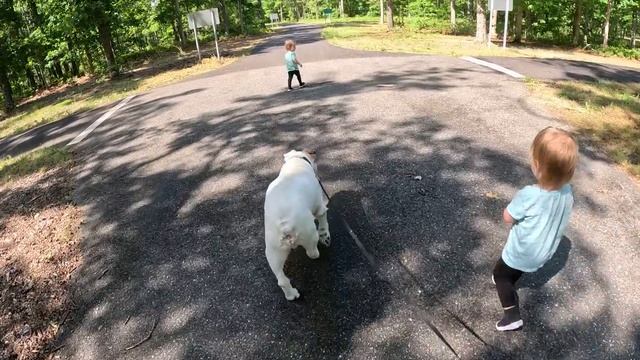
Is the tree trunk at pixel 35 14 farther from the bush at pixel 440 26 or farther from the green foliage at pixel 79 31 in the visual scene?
the bush at pixel 440 26

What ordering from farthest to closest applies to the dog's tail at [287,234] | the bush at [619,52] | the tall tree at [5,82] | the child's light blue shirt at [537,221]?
1. the bush at [619,52]
2. the tall tree at [5,82]
3. the dog's tail at [287,234]
4. the child's light blue shirt at [537,221]

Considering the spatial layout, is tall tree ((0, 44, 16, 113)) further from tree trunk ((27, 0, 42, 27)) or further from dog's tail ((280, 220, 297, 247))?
dog's tail ((280, 220, 297, 247))

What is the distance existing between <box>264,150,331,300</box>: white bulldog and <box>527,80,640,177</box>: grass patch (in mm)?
4446

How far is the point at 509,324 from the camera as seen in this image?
309cm

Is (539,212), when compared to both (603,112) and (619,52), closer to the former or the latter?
(603,112)

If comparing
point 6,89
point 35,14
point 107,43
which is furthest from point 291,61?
point 35,14

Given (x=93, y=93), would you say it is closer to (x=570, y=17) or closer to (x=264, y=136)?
(x=264, y=136)

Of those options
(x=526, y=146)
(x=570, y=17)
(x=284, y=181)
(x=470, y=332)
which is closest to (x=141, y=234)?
(x=284, y=181)

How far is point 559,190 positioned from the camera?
2.86 m

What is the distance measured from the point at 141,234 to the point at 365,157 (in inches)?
130

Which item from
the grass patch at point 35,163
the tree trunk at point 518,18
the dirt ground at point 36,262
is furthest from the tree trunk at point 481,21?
the dirt ground at point 36,262

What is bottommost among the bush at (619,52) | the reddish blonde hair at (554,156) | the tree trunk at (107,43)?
the bush at (619,52)

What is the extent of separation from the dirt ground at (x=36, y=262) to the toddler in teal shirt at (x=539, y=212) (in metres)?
3.93

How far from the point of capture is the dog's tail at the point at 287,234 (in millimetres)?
3219
